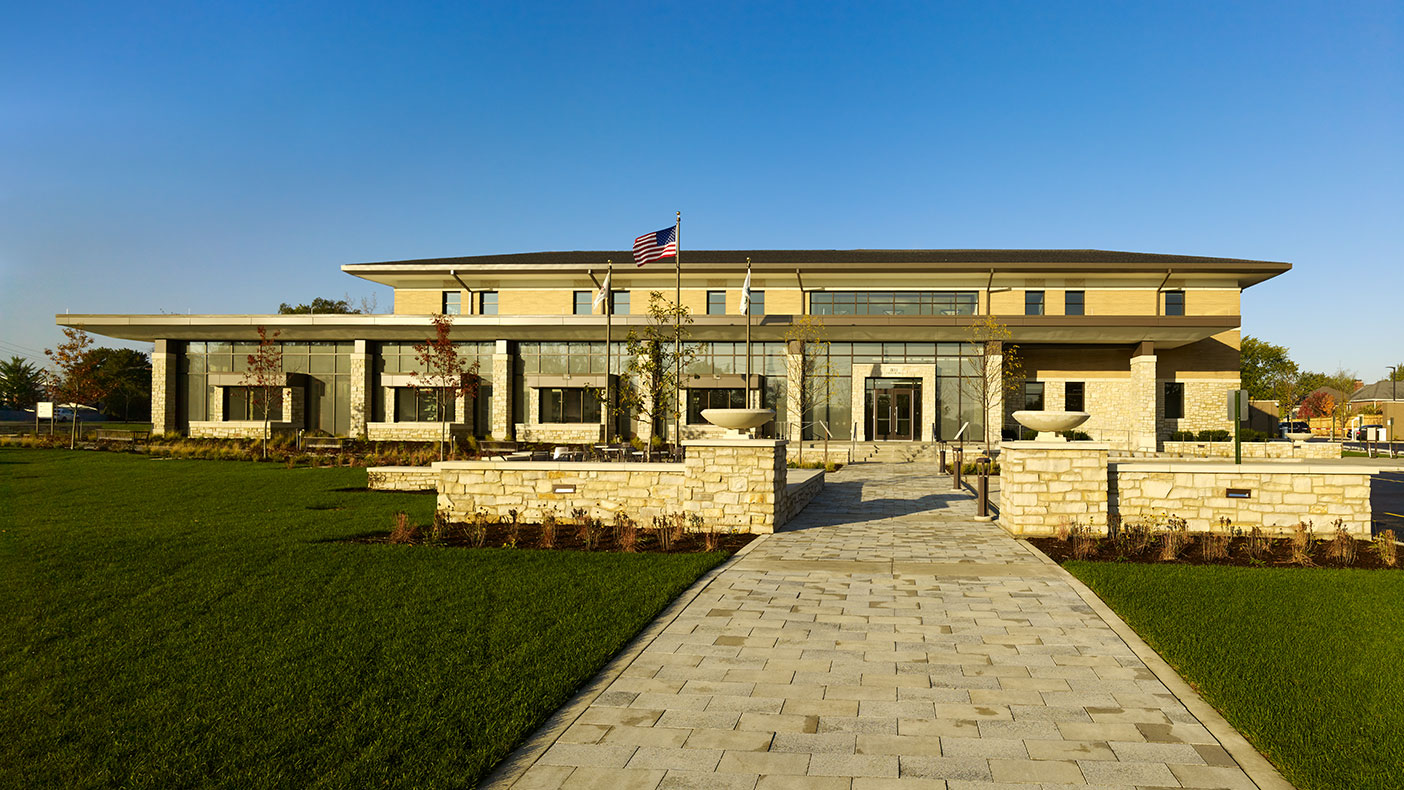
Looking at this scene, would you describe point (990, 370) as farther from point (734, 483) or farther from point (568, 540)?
point (568, 540)

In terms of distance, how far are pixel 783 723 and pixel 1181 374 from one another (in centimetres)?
4102

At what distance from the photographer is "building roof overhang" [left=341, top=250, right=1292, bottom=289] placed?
121ft

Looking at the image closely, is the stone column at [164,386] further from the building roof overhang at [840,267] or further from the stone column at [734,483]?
the stone column at [734,483]

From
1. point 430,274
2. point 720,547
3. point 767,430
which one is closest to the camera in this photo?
point 720,547

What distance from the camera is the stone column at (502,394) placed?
119ft

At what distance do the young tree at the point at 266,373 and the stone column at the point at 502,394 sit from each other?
1002 cm

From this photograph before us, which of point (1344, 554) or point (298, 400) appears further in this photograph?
point (298, 400)

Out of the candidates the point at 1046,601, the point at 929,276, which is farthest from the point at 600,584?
the point at 929,276

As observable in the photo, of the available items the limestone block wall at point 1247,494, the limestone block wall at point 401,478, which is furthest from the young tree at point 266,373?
the limestone block wall at point 1247,494

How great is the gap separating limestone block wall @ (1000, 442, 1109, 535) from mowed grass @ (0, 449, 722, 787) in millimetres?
5613

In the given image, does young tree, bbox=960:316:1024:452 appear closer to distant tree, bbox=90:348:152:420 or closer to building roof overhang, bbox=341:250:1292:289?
building roof overhang, bbox=341:250:1292:289

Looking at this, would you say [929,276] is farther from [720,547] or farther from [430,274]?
[720,547]

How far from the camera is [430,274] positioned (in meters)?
40.8

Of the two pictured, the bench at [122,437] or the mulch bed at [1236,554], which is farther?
the bench at [122,437]
